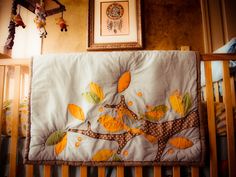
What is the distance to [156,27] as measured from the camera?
2.10m

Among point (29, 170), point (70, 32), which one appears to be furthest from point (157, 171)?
point (70, 32)

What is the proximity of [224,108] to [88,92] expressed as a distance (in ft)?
2.37

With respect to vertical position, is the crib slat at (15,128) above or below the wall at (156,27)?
below

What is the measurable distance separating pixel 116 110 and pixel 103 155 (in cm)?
23

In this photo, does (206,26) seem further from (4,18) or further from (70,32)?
(4,18)

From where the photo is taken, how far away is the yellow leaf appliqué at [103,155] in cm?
107

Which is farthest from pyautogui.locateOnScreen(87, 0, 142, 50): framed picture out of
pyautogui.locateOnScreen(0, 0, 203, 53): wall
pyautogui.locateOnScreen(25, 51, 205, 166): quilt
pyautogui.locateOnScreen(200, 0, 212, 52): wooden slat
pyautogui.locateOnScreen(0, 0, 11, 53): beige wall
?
pyautogui.locateOnScreen(25, 51, 205, 166): quilt

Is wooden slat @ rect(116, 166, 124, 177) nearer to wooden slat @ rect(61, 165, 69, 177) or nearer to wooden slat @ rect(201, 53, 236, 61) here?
wooden slat @ rect(61, 165, 69, 177)

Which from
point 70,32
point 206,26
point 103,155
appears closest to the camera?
point 103,155

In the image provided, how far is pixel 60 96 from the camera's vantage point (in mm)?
1124

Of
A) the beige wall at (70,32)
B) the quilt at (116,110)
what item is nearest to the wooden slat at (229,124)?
the quilt at (116,110)

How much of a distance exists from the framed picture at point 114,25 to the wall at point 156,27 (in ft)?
0.25

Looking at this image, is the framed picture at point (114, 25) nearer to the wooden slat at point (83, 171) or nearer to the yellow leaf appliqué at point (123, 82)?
the yellow leaf appliqué at point (123, 82)

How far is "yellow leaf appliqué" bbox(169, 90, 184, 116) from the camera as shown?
109 centimetres
